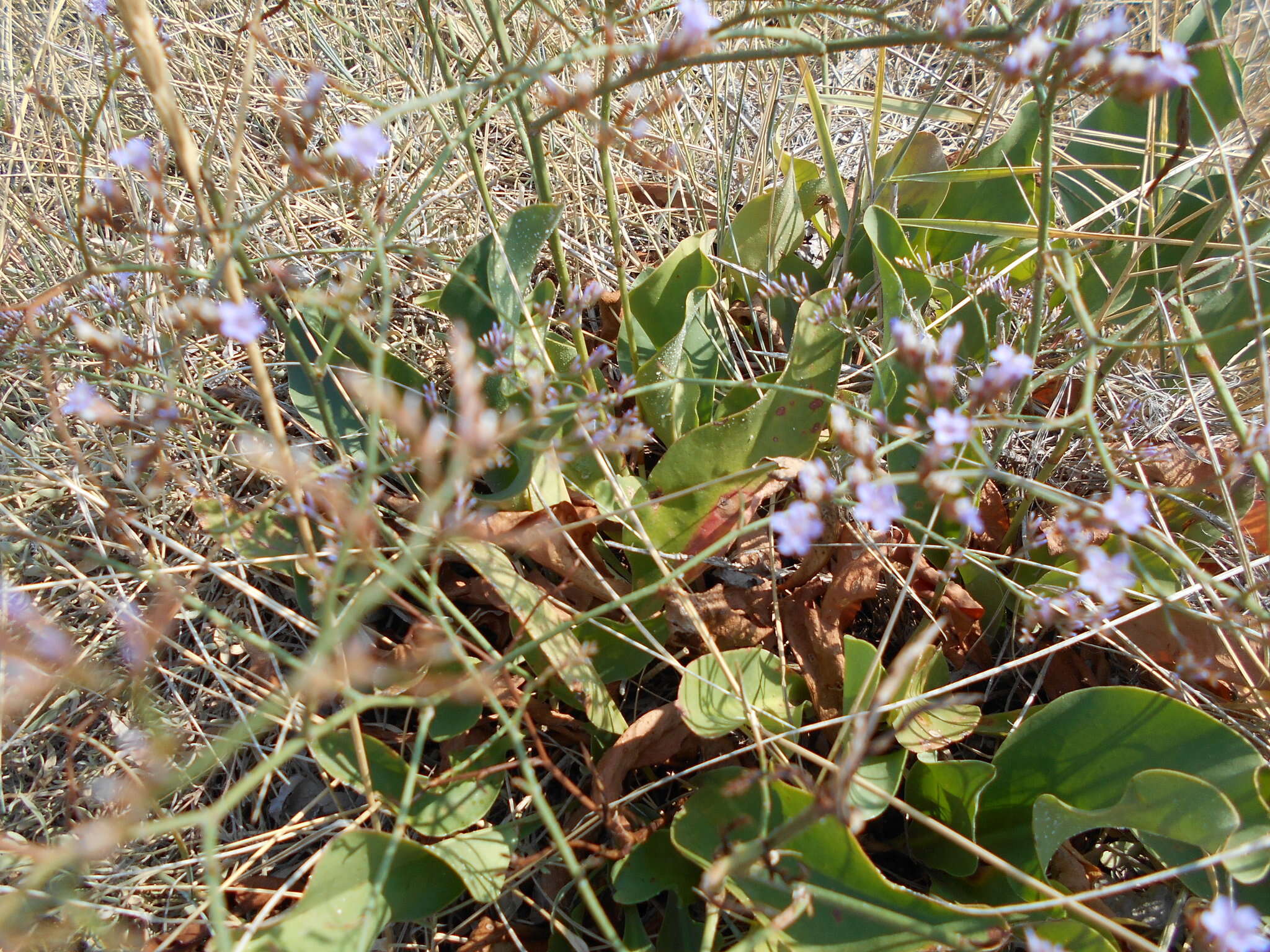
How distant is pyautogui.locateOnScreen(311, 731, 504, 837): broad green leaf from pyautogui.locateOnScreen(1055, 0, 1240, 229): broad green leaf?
1629 millimetres

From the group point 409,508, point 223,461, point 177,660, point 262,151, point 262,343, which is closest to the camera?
point 409,508

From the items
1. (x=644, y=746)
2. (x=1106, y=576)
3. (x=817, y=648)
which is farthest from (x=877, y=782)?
(x=1106, y=576)

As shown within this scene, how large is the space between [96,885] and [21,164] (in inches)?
72.8

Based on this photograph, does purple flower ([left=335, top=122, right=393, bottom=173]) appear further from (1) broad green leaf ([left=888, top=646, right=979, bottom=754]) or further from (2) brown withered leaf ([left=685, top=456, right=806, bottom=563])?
(1) broad green leaf ([left=888, top=646, right=979, bottom=754])

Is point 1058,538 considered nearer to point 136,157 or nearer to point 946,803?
point 946,803

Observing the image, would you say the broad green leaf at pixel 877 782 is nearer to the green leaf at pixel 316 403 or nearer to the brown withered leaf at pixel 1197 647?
the brown withered leaf at pixel 1197 647

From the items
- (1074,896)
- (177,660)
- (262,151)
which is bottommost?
(1074,896)

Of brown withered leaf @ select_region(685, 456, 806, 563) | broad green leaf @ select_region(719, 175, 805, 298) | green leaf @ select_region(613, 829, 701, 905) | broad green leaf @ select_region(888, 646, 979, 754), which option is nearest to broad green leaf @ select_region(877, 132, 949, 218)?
broad green leaf @ select_region(719, 175, 805, 298)

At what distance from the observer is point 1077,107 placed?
253 centimetres

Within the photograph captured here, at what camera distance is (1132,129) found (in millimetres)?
1853

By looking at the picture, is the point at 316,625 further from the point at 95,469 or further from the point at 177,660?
the point at 95,469

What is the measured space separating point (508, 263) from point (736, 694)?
2.48 ft

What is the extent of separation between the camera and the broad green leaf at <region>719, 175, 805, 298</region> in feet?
5.82

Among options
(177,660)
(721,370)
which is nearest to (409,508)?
(177,660)
